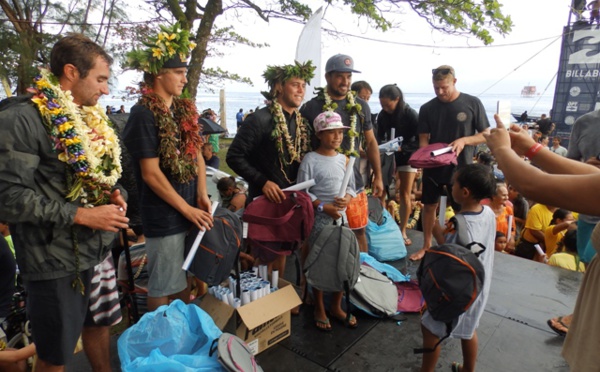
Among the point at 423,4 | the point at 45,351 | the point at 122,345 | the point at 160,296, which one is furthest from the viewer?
the point at 423,4

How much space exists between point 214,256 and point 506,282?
2900mm

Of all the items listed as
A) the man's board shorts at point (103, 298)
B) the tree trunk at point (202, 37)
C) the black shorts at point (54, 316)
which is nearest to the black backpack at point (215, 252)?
the man's board shorts at point (103, 298)

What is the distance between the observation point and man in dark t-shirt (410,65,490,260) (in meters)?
3.69

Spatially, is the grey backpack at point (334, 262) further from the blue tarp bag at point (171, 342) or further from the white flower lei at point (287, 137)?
the blue tarp bag at point (171, 342)

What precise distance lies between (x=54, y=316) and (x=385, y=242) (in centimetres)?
308

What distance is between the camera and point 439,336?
2.21m

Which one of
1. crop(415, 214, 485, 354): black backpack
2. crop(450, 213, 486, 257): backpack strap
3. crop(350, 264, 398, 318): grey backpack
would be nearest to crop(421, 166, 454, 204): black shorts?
crop(350, 264, 398, 318): grey backpack

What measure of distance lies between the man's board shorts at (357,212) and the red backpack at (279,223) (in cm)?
52

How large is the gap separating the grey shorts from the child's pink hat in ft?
4.41

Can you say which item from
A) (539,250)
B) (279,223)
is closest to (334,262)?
(279,223)

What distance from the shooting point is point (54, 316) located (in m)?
1.76

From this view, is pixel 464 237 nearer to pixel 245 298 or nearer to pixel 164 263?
pixel 245 298

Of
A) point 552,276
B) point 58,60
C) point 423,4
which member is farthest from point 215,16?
point 552,276

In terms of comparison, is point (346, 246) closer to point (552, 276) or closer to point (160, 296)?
point (160, 296)
